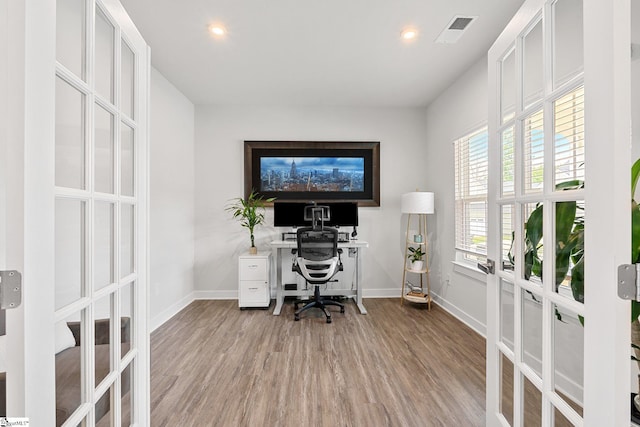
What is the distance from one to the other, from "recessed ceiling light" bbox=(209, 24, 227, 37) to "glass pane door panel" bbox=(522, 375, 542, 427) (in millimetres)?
2896

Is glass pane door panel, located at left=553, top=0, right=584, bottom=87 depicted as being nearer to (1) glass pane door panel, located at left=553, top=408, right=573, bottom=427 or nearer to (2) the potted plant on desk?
(1) glass pane door panel, located at left=553, top=408, right=573, bottom=427

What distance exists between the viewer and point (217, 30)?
7.83ft

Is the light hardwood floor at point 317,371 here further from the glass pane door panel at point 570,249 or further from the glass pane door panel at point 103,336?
the glass pane door panel at point 570,249

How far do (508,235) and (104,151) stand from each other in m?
1.61

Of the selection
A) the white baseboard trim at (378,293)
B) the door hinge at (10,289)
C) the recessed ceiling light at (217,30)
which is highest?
the recessed ceiling light at (217,30)

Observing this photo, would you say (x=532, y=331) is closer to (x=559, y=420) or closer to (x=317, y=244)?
(x=559, y=420)

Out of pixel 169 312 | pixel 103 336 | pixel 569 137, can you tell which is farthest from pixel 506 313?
pixel 169 312

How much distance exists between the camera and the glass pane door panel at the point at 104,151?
3.20ft

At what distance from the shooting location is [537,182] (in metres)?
1.08

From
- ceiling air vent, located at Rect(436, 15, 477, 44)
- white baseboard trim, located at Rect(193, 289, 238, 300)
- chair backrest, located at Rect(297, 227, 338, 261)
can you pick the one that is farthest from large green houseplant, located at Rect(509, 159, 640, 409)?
white baseboard trim, located at Rect(193, 289, 238, 300)

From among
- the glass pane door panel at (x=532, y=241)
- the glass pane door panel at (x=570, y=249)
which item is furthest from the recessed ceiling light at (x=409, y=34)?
the glass pane door panel at (x=570, y=249)

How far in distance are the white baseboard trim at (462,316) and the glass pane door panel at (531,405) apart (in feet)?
5.88

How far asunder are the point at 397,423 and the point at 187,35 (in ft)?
10.3

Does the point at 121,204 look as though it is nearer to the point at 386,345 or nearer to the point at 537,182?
the point at 537,182
